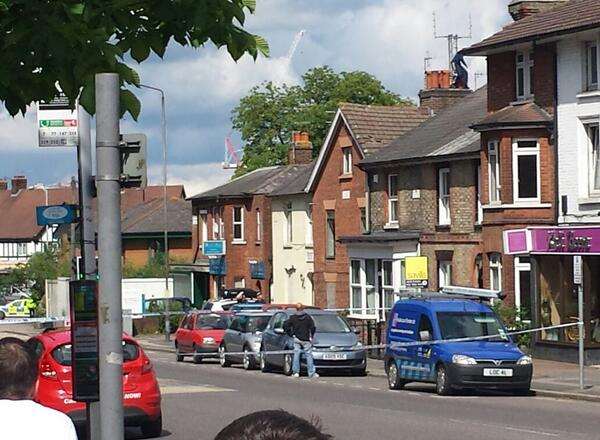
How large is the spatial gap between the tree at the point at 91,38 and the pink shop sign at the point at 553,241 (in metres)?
27.8

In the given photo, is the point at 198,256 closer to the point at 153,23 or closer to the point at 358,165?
the point at 358,165

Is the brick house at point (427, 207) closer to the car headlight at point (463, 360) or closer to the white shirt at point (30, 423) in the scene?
the car headlight at point (463, 360)

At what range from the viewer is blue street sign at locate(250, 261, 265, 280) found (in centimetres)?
6256

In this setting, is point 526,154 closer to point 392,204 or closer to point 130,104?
point 392,204

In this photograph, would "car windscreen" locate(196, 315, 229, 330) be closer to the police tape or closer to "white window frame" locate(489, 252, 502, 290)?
the police tape

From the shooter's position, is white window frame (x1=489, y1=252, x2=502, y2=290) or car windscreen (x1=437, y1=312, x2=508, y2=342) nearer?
car windscreen (x1=437, y1=312, x2=508, y2=342)

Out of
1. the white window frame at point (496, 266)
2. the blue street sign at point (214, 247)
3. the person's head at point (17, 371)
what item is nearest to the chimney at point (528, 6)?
the white window frame at point (496, 266)

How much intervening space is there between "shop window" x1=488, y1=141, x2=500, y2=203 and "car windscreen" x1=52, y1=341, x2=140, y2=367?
844 inches

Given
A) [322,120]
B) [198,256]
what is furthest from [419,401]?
[322,120]

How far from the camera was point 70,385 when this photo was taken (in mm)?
18828

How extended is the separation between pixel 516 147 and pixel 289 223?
73.1 ft

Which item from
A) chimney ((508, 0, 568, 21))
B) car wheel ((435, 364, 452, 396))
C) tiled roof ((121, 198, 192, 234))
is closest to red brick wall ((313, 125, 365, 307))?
chimney ((508, 0, 568, 21))

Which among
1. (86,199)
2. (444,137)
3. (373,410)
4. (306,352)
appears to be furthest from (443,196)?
(86,199)

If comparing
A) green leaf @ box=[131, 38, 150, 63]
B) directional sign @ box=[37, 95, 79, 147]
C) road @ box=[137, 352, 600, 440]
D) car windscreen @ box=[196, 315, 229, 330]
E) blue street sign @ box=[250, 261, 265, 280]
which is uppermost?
directional sign @ box=[37, 95, 79, 147]
